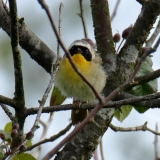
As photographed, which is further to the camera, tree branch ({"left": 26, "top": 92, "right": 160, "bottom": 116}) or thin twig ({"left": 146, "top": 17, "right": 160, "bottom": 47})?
thin twig ({"left": 146, "top": 17, "right": 160, "bottom": 47})

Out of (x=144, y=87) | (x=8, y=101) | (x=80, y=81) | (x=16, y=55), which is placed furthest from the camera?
(x=80, y=81)

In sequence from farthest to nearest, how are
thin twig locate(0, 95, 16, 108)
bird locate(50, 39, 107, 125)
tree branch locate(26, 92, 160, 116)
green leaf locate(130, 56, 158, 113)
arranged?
bird locate(50, 39, 107, 125)
green leaf locate(130, 56, 158, 113)
thin twig locate(0, 95, 16, 108)
tree branch locate(26, 92, 160, 116)

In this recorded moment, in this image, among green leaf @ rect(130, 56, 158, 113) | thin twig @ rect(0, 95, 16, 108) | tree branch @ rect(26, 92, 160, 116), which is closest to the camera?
tree branch @ rect(26, 92, 160, 116)

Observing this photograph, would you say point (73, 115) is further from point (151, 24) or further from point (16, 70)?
point (16, 70)

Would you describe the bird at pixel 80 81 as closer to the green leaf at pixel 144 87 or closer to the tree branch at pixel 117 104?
the green leaf at pixel 144 87

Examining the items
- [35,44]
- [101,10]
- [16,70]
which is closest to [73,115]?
[35,44]

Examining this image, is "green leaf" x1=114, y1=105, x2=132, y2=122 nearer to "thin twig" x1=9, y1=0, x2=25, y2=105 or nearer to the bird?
the bird

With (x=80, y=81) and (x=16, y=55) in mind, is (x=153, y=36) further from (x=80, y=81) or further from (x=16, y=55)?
(x=16, y=55)

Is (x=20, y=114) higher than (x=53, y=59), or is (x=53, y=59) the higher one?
(x=53, y=59)

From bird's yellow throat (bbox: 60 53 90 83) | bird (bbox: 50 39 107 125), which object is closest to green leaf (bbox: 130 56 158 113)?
bird (bbox: 50 39 107 125)

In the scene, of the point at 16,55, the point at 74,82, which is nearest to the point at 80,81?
the point at 74,82

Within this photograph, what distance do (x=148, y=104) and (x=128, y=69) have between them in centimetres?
50

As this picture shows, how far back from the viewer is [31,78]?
5.95 meters

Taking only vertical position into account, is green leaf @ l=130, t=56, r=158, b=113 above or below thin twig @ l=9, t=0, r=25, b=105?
above
